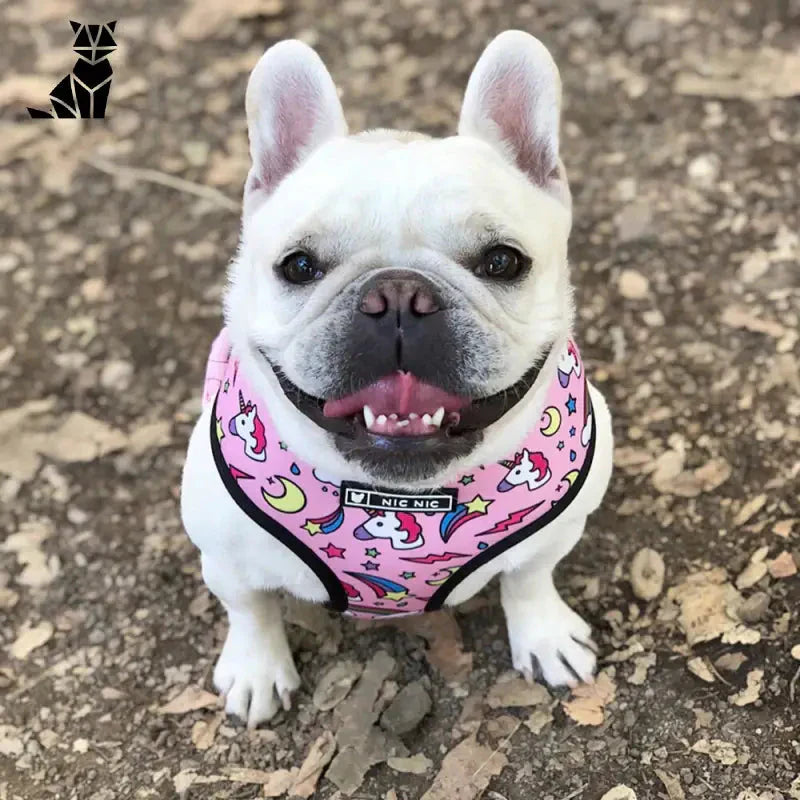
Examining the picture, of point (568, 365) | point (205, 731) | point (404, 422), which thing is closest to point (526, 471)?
point (568, 365)

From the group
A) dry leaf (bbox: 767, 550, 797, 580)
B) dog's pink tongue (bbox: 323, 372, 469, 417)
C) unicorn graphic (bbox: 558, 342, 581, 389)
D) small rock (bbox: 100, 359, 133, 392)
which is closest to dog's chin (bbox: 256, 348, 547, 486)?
dog's pink tongue (bbox: 323, 372, 469, 417)

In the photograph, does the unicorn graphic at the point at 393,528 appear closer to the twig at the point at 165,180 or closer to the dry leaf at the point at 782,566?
the dry leaf at the point at 782,566

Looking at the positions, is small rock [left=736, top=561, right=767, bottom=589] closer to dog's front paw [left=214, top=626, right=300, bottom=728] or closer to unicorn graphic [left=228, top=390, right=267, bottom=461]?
dog's front paw [left=214, top=626, right=300, bottom=728]

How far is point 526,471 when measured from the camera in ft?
6.72

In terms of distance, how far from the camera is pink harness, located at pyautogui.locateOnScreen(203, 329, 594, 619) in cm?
199

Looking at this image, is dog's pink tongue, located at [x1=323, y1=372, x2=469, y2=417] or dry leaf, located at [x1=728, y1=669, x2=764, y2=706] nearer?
dog's pink tongue, located at [x1=323, y1=372, x2=469, y2=417]

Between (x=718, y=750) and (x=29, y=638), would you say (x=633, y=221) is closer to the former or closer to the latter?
(x=718, y=750)

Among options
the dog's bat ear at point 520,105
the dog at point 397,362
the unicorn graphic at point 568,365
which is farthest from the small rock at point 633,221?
the dog's bat ear at point 520,105

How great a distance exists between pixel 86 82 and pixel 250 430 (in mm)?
1914

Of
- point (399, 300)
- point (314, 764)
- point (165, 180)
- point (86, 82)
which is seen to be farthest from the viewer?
point (165, 180)

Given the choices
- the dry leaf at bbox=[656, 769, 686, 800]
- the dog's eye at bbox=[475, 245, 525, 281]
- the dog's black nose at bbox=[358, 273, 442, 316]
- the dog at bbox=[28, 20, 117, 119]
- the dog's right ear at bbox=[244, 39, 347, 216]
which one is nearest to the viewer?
the dog's black nose at bbox=[358, 273, 442, 316]

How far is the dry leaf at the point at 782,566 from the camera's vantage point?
265cm

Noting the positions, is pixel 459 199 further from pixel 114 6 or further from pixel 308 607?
pixel 114 6

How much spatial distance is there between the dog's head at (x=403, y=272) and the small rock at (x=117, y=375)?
1.37 meters
